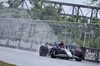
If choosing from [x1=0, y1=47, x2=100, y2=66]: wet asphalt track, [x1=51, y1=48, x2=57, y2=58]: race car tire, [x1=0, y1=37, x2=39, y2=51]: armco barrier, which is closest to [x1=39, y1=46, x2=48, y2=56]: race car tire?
[x1=51, y1=48, x2=57, y2=58]: race car tire

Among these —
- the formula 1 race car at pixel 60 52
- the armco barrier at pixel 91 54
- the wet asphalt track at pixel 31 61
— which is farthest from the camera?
the armco barrier at pixel 91 54

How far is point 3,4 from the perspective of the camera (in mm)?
45500

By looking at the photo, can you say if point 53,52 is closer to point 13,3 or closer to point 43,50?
point 43,50

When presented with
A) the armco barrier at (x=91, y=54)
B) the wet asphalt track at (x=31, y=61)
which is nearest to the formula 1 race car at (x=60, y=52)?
the wet asphalt track at (x=31, y=61)

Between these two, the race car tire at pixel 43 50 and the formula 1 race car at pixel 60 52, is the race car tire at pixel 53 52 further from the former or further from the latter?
the race car tire at pixel 43 50

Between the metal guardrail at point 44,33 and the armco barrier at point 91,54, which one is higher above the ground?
the metal guardrail at point 44,33

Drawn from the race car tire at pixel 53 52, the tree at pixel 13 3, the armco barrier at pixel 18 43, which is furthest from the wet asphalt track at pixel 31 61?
the tree at pixel 13 3

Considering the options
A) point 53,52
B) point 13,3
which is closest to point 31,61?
point 53,52

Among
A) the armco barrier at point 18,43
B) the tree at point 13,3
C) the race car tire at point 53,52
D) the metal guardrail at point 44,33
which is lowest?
the race car tire at point 53,52

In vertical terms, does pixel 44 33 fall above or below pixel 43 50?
above

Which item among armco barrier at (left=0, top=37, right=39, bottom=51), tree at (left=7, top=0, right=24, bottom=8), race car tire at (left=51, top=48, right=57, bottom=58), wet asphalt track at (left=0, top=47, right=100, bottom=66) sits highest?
tree at (left=7, top=0, right=24, bottom=8)

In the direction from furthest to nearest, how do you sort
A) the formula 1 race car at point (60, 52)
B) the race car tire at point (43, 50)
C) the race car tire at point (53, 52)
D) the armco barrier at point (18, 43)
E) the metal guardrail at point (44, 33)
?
1. the armco barrier at point (18, 43)
2. the metal guardrail at point (44, 33)
3. the race car tire at point (43, 50)
4. the race car tire at point (53, 52)
5. the formula 1 race car at point (60, 52)

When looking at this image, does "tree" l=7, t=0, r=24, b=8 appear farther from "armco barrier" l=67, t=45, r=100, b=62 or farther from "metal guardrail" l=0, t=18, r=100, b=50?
"armco barrier" l=67, t=45, r=100, b=62

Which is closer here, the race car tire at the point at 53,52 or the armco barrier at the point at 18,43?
the race car tire at the point at 53,52
